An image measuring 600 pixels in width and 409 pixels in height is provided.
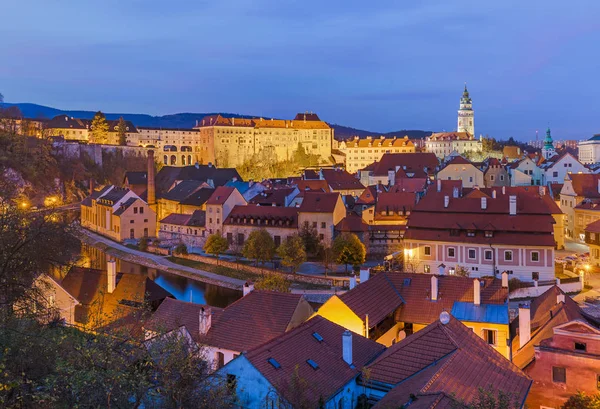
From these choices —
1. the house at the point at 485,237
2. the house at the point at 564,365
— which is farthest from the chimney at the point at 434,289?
the house at the point at 485,237

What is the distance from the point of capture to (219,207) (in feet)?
132

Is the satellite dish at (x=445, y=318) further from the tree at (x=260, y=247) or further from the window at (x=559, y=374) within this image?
the tree at (x=260, y=247)

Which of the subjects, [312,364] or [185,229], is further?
[185,229]

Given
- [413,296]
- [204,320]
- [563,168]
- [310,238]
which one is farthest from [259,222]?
[563,168]

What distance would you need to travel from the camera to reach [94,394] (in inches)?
246

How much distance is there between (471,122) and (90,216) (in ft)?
350

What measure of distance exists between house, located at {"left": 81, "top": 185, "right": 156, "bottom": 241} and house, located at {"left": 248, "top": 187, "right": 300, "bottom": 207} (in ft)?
38.9

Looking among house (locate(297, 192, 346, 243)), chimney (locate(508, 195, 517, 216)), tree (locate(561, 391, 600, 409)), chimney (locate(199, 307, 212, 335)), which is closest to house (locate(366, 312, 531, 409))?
tree (locate(561, 391, 600, 409))

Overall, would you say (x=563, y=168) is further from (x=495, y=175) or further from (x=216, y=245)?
(x=216, y=245)

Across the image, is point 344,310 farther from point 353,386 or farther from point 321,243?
point 321,243

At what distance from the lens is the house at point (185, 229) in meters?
42.3

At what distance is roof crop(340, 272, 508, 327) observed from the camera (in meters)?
16.1

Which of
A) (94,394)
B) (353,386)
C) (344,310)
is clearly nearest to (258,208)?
(344,310)

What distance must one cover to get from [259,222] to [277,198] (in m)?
5.66
